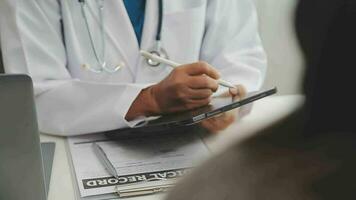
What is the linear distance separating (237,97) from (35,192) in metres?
0.47

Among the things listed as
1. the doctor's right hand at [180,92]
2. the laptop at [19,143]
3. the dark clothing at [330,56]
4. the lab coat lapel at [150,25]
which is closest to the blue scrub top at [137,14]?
the lab coat lapel at [150,25]

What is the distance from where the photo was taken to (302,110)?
11.0 inches

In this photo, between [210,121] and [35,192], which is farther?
[210,121]

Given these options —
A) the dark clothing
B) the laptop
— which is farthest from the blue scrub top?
the dark clothing

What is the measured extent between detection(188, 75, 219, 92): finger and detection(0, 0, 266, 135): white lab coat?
0.40ft

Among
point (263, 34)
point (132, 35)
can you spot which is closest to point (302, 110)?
point (132, 35)

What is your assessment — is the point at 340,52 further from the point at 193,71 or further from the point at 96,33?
the point at 96,33

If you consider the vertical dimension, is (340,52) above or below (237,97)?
below

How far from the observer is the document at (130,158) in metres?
0.83

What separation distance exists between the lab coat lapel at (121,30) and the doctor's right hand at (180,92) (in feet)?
0.62

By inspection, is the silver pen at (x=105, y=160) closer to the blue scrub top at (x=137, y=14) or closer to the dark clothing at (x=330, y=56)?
the blue scrub top at (x=137, y=14)

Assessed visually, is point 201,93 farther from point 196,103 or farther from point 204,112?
point 204,112

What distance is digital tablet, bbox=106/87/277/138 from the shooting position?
0.88 meters

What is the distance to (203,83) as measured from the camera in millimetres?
1044
